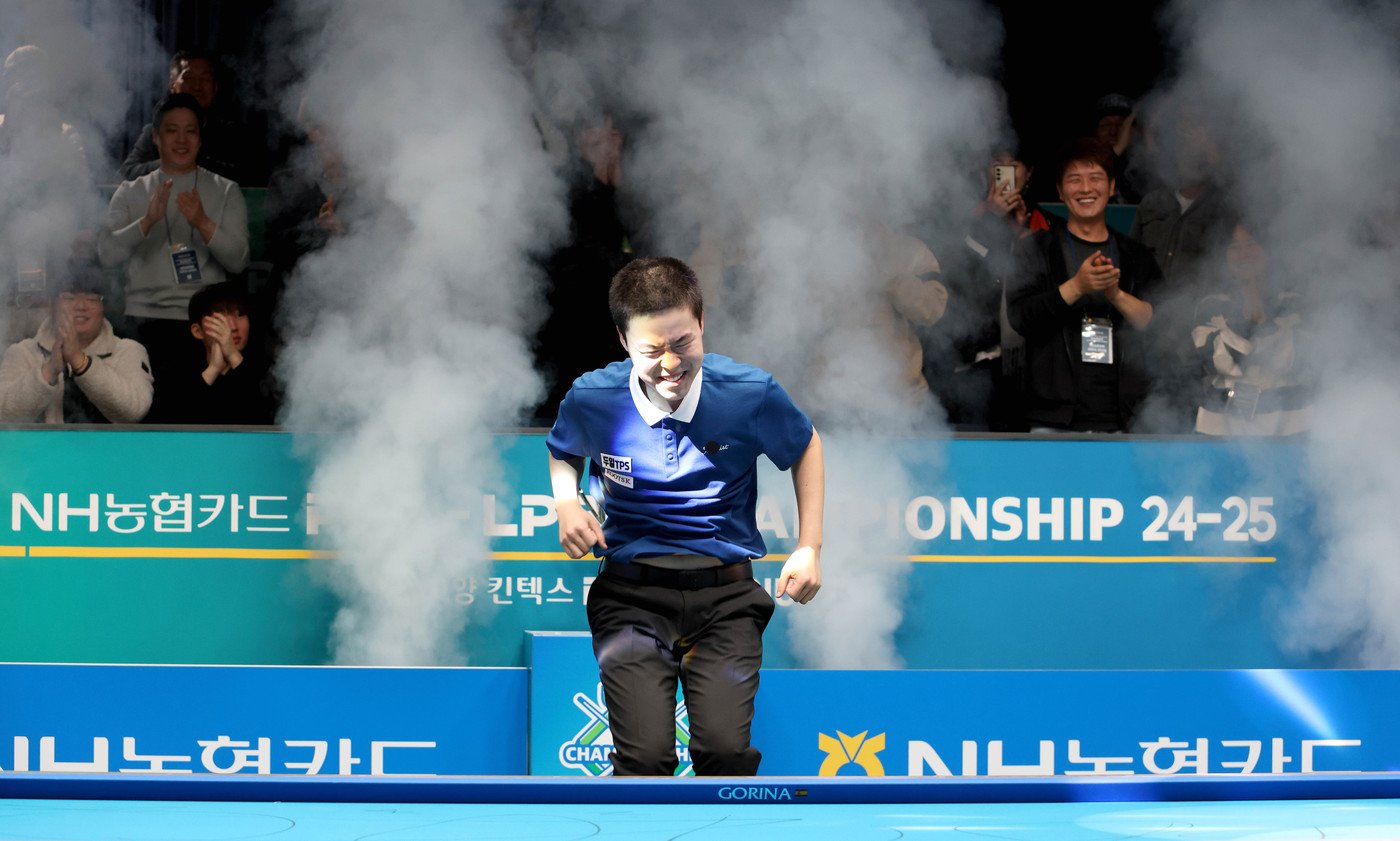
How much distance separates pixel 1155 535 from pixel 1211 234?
1.21m

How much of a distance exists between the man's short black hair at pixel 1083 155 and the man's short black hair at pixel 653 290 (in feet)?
8.16

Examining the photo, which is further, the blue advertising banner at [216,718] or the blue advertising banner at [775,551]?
the blue advertising banner at [775,551]

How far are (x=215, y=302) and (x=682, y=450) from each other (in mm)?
2466

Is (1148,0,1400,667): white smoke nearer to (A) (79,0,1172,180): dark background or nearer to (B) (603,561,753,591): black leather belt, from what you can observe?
(A) (79,0,1172,180): dark background

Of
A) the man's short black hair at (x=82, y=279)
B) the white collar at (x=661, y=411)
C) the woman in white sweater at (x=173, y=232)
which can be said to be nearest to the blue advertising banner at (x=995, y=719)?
the white collar at (x=661, y=411)

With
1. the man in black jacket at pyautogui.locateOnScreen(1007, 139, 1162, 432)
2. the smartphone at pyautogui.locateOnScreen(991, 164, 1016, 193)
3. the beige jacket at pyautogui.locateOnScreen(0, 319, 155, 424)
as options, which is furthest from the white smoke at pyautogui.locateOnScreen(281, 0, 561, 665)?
the man in black jacket at pyautogui.locateOnScreen(1007, 139, 1162, 432)

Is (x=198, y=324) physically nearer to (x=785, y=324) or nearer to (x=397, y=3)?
(x=397, y=3)

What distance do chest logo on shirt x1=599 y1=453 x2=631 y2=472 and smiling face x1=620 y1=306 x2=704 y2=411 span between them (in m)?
0.18

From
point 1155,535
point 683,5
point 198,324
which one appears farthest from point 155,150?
point 1155,535

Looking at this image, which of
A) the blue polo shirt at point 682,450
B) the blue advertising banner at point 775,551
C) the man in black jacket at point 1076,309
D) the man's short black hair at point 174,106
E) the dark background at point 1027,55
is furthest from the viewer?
the dark background at point 1027,55

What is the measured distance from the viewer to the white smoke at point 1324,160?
18.6 feet

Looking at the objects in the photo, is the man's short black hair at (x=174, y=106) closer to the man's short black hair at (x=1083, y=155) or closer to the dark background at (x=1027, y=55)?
the dark background at (x=1027, y=55)

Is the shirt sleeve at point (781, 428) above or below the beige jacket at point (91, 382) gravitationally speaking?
below

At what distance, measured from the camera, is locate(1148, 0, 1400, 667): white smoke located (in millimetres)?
5660
